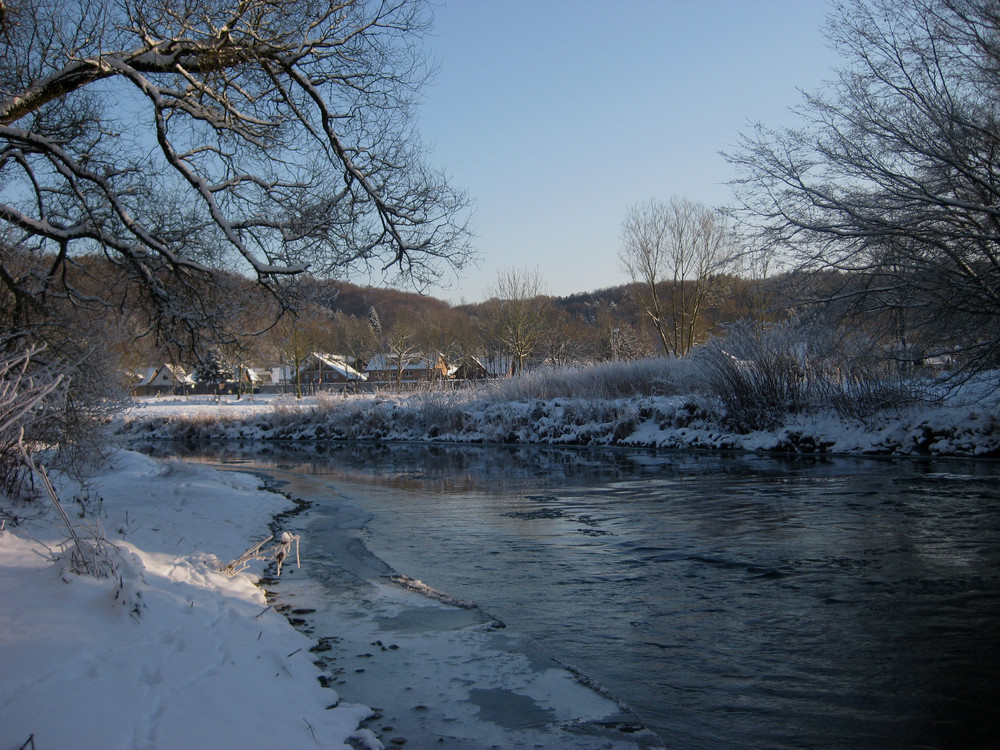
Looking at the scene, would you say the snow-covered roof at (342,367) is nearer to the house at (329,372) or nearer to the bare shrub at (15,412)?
the house at (329,372)

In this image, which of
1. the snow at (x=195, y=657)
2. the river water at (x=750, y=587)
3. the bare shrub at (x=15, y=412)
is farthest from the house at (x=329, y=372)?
the bare shrub at (x=15, y=412)

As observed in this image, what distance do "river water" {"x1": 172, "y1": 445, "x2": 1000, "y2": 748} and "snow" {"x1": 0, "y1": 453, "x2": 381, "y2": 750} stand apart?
173 centimetres

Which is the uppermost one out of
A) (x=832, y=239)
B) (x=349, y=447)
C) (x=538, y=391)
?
(x=832, y=239)

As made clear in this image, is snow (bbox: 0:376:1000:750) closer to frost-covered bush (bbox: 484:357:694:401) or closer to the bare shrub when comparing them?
the bare shrub

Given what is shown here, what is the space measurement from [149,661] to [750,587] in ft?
14.8

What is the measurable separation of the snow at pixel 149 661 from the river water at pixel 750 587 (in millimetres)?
1727

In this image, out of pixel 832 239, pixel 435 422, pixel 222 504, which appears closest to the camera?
pixel 222 504

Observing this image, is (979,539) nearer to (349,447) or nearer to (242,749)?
(242,749)

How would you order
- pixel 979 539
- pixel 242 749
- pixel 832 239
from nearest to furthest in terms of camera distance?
1. pixel 242 749
2. pixel 979 539
3. pixel 832 239

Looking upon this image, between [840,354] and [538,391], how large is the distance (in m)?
13.2

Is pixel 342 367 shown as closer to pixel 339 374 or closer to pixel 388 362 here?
pixel 339 374

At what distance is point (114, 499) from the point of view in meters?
7.62

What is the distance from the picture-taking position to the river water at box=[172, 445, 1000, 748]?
12.2 ft

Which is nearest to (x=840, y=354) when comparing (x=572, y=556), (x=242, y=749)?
(x=572, y=556)
